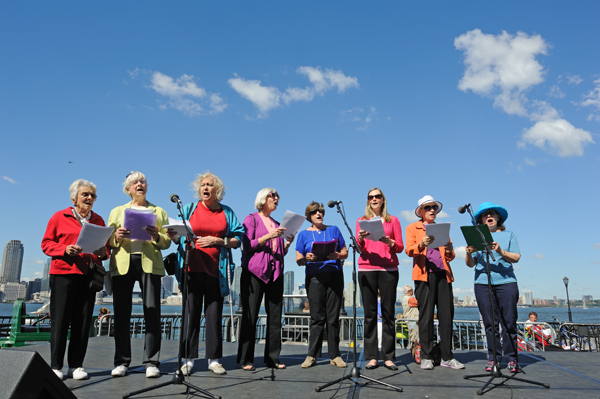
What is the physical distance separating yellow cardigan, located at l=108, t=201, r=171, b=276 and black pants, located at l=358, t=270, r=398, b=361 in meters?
2.10

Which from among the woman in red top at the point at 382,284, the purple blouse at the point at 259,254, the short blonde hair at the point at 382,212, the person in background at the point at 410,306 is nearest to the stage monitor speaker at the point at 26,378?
the purple blouse at the point at 259,254

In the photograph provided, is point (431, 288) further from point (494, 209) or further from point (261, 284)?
point (261, 284)

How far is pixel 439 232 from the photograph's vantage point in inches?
155

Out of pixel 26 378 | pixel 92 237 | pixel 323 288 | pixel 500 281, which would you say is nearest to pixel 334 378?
pixel 323 288

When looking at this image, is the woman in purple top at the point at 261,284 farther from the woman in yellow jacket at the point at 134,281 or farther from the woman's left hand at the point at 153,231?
the woman's left hand at the point at 153,231

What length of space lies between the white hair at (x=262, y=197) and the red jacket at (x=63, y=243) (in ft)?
5.23

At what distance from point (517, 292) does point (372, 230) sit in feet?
5.65

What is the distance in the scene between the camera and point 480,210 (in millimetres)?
4621


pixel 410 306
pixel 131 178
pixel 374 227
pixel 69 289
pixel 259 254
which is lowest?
pixel 410 306

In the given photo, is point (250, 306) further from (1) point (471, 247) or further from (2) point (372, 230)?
(1) point (471, 247)

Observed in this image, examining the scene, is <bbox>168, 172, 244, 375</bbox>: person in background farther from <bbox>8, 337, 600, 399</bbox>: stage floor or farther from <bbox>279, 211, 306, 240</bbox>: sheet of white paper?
<bbox>279, 211, 306, 240</bbox>: sheet of white paper

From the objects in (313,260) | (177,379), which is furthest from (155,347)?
(313,260)

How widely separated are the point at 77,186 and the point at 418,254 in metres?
3.58

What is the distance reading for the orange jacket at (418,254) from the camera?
14.5 feet
